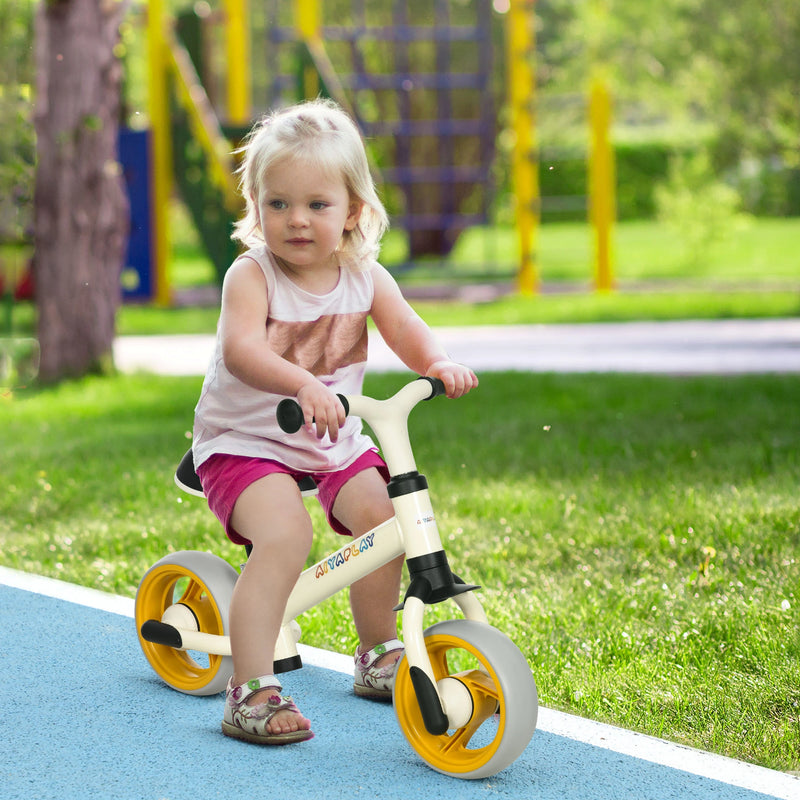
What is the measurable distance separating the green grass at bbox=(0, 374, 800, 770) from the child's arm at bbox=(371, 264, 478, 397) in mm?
909

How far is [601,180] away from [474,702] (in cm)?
1246

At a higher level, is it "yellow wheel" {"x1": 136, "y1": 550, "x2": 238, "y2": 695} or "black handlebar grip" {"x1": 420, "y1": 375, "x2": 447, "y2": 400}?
"black handlebar grip" {"x1": 420, "y1": 375, "x2": 447, "y2": 400}

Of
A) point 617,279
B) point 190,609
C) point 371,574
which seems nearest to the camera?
point 371,574

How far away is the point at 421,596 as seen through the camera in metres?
2.84

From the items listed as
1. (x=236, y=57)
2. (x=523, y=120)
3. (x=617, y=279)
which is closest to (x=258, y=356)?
(x=236, y=57)

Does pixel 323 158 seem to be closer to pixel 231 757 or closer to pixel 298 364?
pixel 298 364

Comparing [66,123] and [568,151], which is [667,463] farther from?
[568,151]

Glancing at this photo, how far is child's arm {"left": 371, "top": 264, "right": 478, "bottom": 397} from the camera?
310cm

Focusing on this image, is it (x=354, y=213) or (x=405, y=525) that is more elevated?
(x=354, y=213)

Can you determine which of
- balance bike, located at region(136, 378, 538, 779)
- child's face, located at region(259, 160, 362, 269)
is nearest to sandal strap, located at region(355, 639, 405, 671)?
balance bike, located at region(136, 378, 538, 779)

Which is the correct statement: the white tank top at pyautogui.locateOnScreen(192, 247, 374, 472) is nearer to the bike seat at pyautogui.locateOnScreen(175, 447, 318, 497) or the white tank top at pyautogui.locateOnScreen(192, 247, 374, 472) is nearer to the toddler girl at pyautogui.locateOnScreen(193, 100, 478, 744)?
the toddler girl at pyautogui.locateOnScreen(193, 100, 478, 744)

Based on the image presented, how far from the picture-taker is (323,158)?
9.85 ft

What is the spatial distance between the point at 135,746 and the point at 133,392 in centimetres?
538

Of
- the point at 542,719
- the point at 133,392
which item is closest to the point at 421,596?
the point at 542,719
